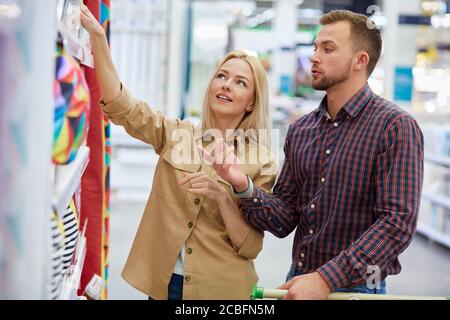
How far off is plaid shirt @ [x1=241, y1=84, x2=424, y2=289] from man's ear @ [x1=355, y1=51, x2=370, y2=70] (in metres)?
0.07

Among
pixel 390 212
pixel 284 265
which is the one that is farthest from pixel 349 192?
pixel 284 265

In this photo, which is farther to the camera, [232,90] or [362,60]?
[232,90]

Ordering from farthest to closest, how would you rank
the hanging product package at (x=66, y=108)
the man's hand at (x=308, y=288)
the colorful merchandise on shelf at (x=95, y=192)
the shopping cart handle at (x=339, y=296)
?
the colorful merchandise on shelf at (x=95, y=192) → the man's hand at (x=308, y=288) → the shopping cart handle at (x=339, y=296) → the hanging product package at (x=66, y=108)

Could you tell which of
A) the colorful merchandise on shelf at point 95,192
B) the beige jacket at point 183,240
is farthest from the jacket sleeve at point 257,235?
the colorful merchandise on shelf at point 95,192

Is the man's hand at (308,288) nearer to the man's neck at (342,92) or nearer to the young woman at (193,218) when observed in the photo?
the young woman at (193,218)

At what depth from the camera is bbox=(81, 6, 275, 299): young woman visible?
6.64ft

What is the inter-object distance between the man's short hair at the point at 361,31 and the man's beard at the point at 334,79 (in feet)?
0.24

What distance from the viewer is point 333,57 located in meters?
1.96

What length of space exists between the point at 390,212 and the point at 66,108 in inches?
38.6

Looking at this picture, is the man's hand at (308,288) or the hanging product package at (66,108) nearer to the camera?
the hanging product package at (66,108)

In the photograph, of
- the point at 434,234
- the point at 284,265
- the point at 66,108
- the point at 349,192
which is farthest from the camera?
the point at 434,234

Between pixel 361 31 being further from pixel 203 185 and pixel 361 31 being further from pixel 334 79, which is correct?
pixel 203 185

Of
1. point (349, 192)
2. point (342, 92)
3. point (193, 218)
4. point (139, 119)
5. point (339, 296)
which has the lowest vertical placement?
point (339, 296)

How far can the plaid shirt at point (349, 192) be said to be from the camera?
5.64 ft
